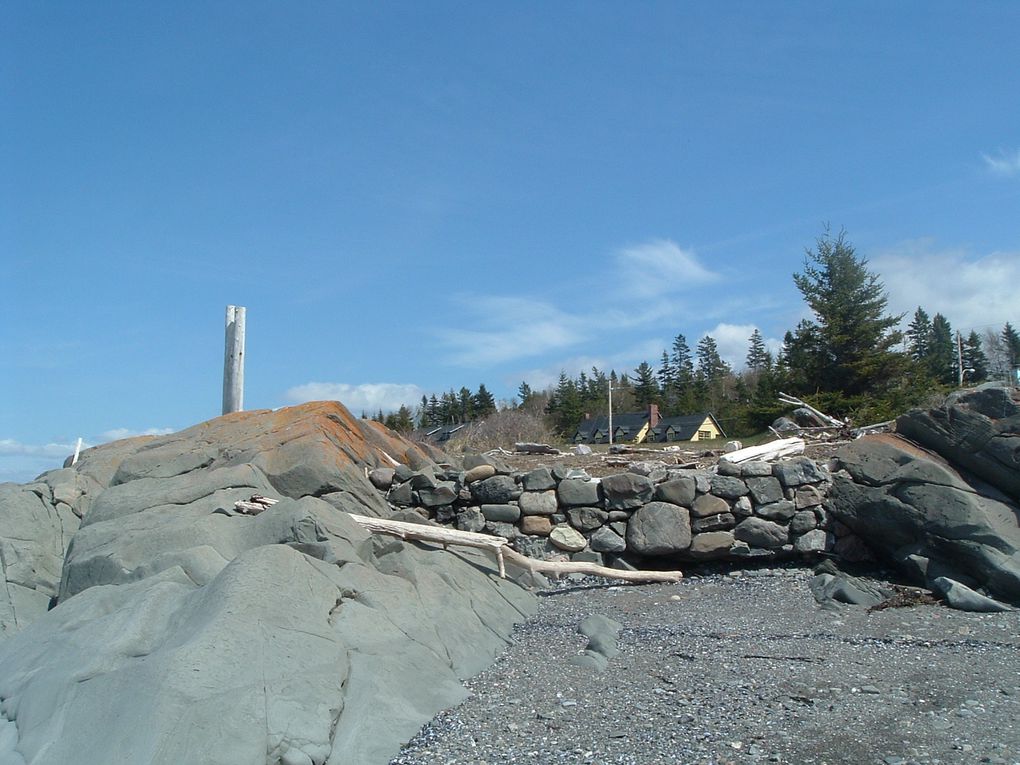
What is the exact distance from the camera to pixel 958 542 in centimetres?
880

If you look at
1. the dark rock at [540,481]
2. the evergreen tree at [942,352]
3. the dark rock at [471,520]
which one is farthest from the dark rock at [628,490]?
the evergreen tree at [942,352]

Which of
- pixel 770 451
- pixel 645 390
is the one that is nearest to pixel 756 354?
pixel 645 390

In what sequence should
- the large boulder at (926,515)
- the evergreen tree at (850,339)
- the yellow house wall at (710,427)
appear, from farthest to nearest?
the yellow house wall at (710,427) < the evergreen tree at (850,339) < the large boulder at (926,515)

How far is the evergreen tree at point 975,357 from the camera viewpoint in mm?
46084

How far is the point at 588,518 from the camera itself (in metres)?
11.0

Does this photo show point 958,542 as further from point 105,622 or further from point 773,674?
point 105,622

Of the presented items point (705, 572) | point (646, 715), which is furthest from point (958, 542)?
point (646, 715)

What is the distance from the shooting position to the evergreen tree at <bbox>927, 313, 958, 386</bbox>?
1566 inches

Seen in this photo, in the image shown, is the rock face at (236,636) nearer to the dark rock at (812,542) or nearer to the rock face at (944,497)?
the dark rock at (812,542)

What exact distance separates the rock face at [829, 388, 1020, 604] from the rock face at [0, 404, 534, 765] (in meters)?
4.58

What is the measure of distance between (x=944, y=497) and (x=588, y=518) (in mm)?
4327

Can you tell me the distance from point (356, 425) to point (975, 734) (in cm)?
965

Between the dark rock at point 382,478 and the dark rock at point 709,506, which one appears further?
the dark rock at point 382,478

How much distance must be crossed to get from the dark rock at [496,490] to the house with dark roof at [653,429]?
82.7ft
